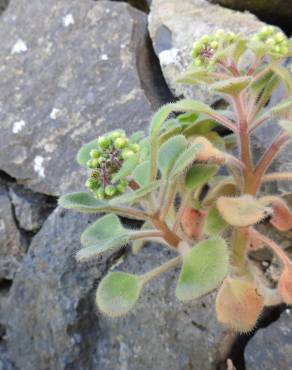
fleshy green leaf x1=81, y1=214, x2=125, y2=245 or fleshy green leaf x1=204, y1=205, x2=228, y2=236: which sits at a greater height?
fleshy green leaf x1=81, y1=214, x2=125, y2=245

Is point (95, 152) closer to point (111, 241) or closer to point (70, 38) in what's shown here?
point (111, 241)

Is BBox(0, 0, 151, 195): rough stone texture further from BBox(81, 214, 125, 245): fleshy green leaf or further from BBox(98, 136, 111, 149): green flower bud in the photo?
BBox(98, 136, 111, 149): green flower bud

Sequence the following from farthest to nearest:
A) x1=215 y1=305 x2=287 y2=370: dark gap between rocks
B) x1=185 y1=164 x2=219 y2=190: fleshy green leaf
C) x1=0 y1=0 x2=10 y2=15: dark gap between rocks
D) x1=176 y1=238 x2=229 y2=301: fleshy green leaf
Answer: x1=0 y1=0 x2=10 y2=15: dark gap between rocks → x1=215 y1=305 x2=287 y2=370: dark gap between rocks → x1=185 y1=164 x2=219 y2=190: fleshy green leaf → x1=176 y1=238 x2=229 y2=301: fleshy green leaf

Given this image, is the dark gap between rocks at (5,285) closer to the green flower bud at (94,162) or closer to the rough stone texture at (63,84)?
the rough stone texture at (63,84)

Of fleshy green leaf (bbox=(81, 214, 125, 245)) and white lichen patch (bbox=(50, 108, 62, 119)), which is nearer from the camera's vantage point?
fleshy green leaf (bbox=(81, 214, 125, 245))

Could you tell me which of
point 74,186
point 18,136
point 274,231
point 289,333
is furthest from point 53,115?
point 289,333

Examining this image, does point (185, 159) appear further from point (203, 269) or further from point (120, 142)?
Result: point (203, 269)

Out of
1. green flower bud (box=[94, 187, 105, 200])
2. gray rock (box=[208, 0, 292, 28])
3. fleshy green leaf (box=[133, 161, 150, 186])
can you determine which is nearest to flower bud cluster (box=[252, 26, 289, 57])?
fleshy green leaf (box=[133, 161, 150, 186])
